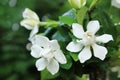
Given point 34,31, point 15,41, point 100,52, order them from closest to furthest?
1. point 100,52
2. point 34,31
3. point 15,41

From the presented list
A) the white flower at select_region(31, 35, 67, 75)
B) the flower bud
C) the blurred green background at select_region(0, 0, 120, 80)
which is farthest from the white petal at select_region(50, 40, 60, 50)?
the blurred green background at select_region(0, 0, 120, 80)

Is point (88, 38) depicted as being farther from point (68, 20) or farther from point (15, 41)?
point (15, 41)

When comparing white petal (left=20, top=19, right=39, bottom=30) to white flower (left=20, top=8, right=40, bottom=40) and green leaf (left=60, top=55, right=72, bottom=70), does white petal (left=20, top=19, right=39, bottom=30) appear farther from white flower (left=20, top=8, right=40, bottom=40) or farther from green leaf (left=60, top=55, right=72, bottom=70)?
green leaf (left=60, top=55, right=72, bottom=70)

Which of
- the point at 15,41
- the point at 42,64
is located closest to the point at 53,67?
the point at 42,64

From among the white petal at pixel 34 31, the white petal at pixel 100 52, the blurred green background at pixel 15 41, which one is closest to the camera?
the white petal at pixel 100 52

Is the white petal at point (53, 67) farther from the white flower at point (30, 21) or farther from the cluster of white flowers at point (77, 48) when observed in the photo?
the white flower at point (30, 21)

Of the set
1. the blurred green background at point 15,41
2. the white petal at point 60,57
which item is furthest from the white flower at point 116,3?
the blurred green background at point 15,41

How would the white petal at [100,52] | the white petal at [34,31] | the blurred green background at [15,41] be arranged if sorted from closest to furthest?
the white petal at [100,52] < the white petal at [34,31] < the blurred green background at [15,41]
